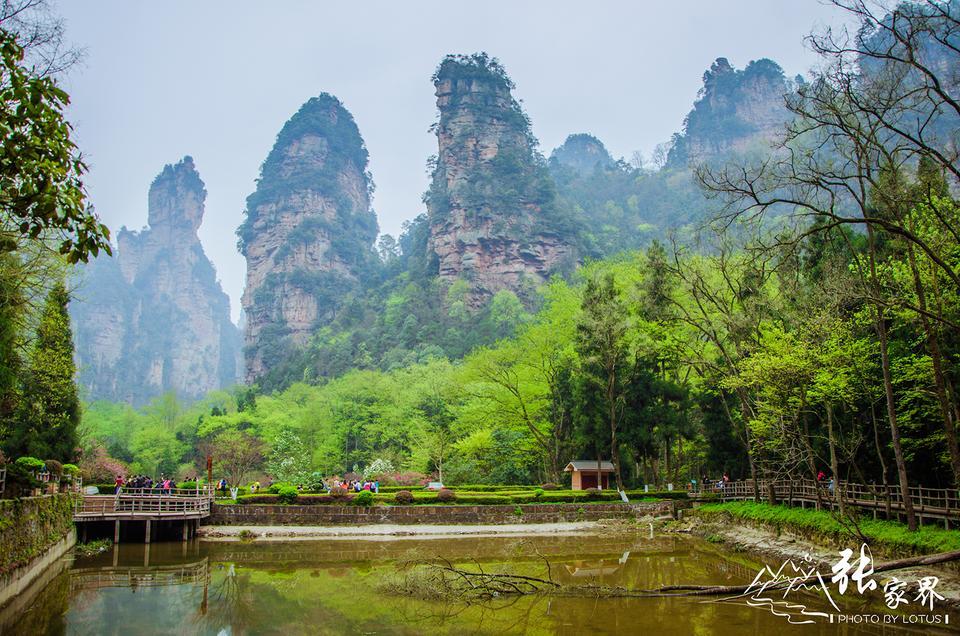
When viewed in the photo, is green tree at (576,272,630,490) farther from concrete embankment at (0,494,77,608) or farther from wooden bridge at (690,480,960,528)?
concrete embankment at (0,494,77,608)

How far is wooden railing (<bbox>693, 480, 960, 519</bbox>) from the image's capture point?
1565 cm

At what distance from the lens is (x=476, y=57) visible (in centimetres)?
10925

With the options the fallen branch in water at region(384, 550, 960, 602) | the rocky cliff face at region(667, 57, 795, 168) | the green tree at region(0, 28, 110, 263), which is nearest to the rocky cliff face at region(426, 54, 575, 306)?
the rocky cliff face at region(667, 57, 795, 168)

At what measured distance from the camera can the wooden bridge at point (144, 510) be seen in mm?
24188

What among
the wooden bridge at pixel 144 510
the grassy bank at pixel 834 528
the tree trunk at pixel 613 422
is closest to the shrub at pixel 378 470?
the wooden bridge at pixel 144 510

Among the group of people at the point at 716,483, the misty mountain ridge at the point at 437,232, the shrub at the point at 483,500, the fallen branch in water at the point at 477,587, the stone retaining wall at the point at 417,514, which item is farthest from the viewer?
the misty mountain ridge at the point at 437,232

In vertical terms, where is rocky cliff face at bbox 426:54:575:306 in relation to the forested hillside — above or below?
above

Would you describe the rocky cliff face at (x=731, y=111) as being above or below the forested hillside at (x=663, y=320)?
above

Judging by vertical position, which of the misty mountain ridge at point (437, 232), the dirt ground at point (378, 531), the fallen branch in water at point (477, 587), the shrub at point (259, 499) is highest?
the misty mountain ridge at point (437, 232)

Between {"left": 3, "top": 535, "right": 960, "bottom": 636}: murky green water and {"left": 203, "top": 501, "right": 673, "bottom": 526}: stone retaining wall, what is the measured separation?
14.3 feet

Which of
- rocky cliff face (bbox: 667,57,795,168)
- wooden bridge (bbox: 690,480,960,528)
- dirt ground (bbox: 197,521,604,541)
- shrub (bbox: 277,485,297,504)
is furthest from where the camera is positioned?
rocky cliff face (bbox: 667,57,795,168)

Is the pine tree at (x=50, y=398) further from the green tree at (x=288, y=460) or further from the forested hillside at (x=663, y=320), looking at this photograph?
the forested hillside at (x=663, y=320)

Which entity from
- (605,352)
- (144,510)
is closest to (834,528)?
(605,352)

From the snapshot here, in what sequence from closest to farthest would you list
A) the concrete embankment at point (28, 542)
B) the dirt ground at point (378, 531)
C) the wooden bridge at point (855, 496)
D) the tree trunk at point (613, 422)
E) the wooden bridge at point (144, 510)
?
the concrete embankment at point (28, 542)
the wooden bridge at point (855, 496)
the wooden bridge at point (144, 510)
the dirt ground at point (378, 531)
the tree trunk at point (613, 422)
